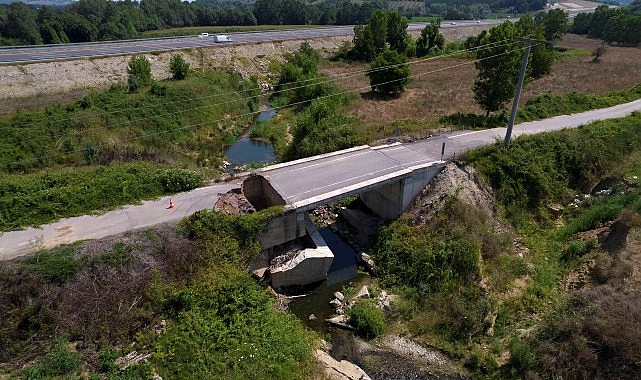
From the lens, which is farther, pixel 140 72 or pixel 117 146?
pixel 140 72

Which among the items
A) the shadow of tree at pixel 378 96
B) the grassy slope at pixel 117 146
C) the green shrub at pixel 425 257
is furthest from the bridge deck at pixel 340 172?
the shadow of tree at pixel 378 96

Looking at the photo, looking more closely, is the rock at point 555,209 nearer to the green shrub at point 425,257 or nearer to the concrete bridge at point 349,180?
the green shrub at point 425,257

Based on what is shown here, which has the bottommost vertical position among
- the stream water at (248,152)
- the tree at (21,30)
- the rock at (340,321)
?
the rock at (340,321)

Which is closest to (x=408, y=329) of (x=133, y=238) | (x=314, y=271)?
(x=314, y=271)

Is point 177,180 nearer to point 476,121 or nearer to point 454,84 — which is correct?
point 476,121

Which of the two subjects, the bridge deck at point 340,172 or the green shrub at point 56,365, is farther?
the bridge deck at point 340,172

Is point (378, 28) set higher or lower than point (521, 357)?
higher

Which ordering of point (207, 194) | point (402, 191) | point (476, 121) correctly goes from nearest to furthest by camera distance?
point (207, 194) → point (402, 191) → point (476, 121)

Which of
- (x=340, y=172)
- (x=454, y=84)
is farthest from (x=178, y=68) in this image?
(x=454, y=84)
